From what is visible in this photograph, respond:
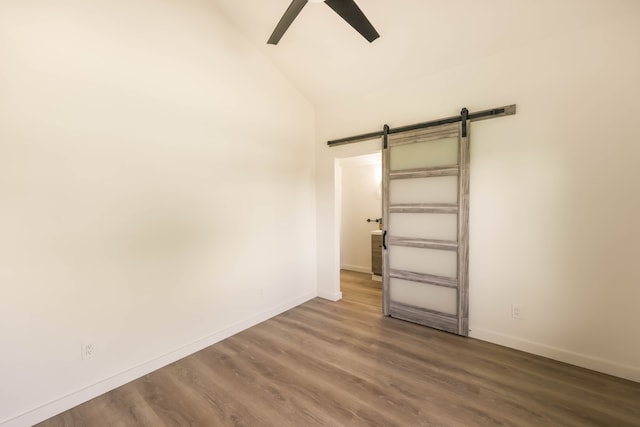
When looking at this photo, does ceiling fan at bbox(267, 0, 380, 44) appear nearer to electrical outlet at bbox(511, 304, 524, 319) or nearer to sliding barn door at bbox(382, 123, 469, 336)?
sliding barn door at bbox(382, 123, 469, 336)

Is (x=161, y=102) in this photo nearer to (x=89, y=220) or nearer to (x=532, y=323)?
(x=89, y=220)

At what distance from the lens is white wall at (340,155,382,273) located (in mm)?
5770

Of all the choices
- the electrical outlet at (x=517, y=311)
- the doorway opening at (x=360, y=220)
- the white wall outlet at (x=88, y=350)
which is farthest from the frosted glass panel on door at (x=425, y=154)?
Answer: the white wall outlet at (x=88, y=350)

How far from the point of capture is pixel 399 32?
2785 millimetres

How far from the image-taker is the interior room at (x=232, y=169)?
6.34ft

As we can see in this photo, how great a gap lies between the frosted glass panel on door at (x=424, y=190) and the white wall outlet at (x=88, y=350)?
3374 mm

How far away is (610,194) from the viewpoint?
2.30m

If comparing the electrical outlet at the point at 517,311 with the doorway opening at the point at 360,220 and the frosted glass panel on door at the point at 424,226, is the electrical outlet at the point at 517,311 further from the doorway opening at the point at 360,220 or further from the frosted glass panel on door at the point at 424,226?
the doorway opening at the point at 360,220

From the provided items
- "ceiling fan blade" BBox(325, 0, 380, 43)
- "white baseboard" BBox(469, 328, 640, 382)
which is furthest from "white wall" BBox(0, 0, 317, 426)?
"white baseboard" BBox(469, 328, 640, 382)

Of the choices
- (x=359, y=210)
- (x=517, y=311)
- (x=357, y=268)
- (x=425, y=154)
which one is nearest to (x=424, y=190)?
(x=425, y=154)

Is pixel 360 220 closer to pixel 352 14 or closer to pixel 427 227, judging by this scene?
pixel 427 227

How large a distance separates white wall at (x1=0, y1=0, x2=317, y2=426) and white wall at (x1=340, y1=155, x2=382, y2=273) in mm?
2807

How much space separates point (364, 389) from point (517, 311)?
72.1 inches

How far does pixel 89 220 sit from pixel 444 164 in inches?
139
